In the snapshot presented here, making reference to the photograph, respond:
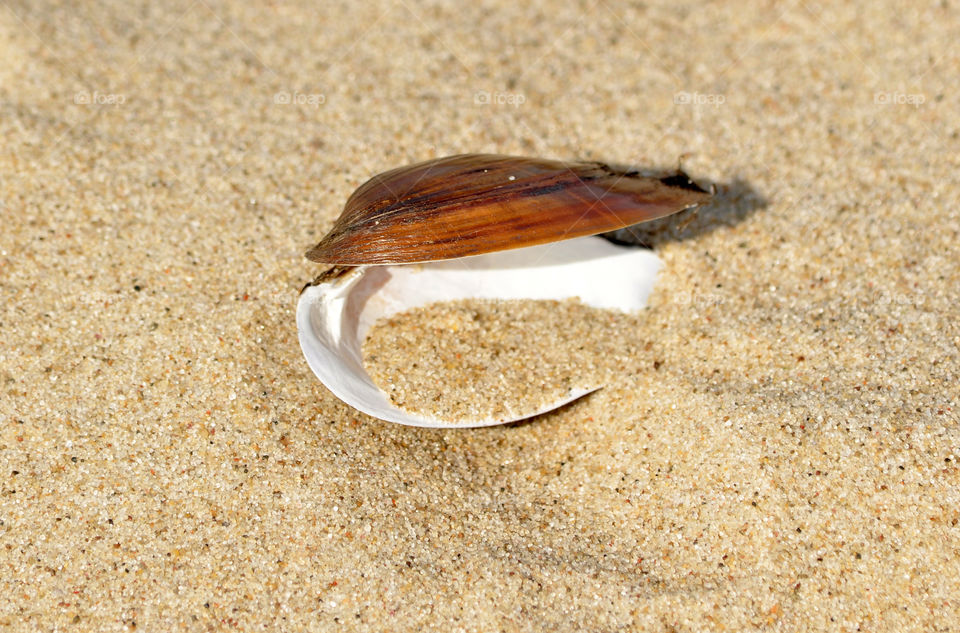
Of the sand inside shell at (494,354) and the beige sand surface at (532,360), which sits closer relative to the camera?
the beige sand surface at (532,360)

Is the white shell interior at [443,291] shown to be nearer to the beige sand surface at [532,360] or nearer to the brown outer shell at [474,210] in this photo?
the beige sand surface at [532,360]

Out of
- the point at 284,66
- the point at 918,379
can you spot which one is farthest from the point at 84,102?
the point at 918,379

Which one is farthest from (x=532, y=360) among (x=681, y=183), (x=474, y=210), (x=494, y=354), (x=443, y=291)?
(x=681, y=183)

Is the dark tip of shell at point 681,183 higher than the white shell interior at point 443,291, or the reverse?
the dark tip of shell at point 681,183

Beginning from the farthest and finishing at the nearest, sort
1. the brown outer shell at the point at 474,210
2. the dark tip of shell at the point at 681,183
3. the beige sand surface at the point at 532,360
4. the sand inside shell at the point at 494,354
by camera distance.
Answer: the dark tip of shell at the point at 681,183
the sand inside shell at the point at 494,354
the brown outer shell at the point at 474,210
the beige sand surface at the point at 532,360

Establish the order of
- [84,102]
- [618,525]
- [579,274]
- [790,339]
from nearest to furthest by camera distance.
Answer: [618,525]
[790,339]
[579,274]
[84,102]

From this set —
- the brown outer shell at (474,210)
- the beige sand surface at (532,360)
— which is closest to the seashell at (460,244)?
the brown outer shell at (474,210)

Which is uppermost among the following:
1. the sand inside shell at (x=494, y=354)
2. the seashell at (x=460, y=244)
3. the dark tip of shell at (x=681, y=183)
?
the dark tip of shell at (x=681, y=183)

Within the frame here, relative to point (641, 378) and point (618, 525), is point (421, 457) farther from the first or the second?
point (641, 378)
